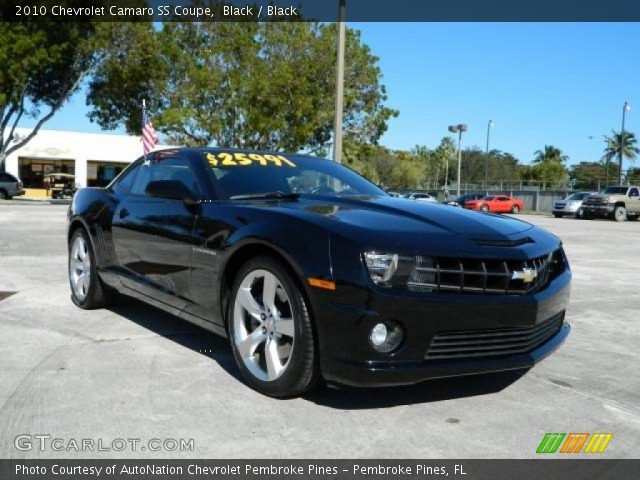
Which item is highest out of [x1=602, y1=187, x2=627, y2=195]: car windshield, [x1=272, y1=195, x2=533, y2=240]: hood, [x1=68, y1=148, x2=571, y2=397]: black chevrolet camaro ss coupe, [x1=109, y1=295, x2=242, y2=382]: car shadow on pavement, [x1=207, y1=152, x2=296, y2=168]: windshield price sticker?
[x1=602, y1=187, x2=627, y2=195]: car windshield

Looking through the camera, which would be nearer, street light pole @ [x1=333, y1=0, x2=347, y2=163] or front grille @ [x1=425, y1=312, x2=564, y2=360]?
front grille @ [x1=425, y1=312, x2=564, y2=360]

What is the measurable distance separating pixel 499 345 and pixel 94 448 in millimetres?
1967

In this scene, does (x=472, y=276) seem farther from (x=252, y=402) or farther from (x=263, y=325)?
(x=252, y=402)

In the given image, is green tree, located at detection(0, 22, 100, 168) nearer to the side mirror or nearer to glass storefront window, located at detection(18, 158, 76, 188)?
glass storefront window, located at detection(18, 158, 76, 188)

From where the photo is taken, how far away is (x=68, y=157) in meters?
43.3

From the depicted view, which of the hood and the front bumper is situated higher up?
the hood

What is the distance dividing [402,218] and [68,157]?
44.1m

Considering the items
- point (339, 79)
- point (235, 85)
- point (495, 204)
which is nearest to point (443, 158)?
point (495, 204)

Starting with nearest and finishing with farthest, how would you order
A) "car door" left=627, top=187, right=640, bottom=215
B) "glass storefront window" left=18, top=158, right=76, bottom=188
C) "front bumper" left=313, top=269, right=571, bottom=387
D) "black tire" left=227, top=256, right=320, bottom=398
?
"front bumper" left=313, top=269, right=571, bottom=387 → "black tire" left=227, top=256, right=320, bottom=398 → "car door" left=627, top=187, right=640, bottom=215 → "glass storefront window" left=18, top=158, right=76, bottom=188

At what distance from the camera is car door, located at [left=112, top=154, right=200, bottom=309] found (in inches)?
157

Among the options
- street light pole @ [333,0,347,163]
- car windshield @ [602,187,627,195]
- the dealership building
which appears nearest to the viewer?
street light pole @ [333,0,347,163]

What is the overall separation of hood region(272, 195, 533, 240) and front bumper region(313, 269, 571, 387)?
1.27ft

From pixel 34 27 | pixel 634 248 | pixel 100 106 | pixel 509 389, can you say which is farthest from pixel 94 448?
pixel 100 106

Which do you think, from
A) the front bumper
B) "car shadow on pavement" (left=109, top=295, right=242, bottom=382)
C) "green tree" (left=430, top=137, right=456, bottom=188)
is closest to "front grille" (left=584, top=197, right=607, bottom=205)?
"car shadow on pavement" (left=109, top=295, right=242, bottom=382)
